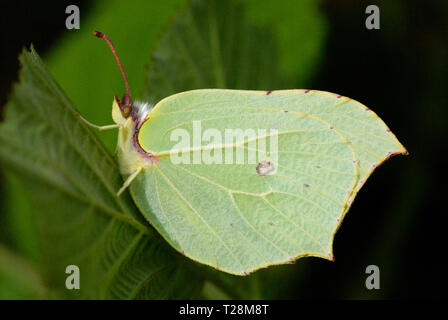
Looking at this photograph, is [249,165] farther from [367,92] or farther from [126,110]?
[367,92]

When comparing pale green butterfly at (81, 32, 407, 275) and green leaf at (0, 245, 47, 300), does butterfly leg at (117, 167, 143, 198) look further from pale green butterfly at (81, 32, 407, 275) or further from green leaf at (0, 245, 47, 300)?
green leaf at (0, 245, 47, 300)

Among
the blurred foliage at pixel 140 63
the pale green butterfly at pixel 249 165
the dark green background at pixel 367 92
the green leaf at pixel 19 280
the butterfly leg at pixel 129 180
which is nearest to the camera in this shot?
the butterfly leg at pixel 129 180

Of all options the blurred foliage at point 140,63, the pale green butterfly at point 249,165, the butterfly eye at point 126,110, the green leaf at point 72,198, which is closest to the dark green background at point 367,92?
the blurred foliage at point 140,63

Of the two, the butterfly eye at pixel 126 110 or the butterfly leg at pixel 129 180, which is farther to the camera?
the butterfly eye at pixel 126 110

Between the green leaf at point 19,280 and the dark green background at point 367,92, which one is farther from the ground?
the dark green background at point 367,92

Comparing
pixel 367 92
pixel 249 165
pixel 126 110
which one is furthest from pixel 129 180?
pixel 367 92

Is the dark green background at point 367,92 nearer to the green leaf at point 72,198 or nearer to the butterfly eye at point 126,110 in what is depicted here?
the butterfly eye at point 126,110

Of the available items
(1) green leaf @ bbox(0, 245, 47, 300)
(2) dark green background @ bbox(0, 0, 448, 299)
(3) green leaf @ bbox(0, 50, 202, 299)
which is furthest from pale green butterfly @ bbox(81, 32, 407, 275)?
(1) green leaf @ bbox(0, 245, 47, 300)
